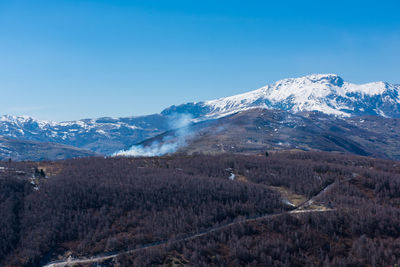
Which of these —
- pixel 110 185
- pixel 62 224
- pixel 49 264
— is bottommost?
pixel 49 264

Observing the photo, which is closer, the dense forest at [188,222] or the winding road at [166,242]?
the winding road at [166,242]

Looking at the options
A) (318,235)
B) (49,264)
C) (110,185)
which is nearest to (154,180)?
(110,185)

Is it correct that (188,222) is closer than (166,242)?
No

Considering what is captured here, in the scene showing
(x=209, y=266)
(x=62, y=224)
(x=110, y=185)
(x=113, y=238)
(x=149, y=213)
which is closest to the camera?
(x=209, y=266)

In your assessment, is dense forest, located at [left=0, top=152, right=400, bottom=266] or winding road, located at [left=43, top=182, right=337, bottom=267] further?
dense forest, located at [left=0, top=152, right=400, bottom=266]

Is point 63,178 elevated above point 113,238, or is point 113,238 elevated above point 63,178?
point 63,178

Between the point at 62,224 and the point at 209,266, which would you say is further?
the point at 62,224

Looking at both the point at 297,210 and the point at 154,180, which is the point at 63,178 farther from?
the point at 297,210

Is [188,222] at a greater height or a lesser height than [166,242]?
greater
